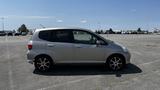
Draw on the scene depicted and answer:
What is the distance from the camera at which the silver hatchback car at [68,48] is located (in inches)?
405

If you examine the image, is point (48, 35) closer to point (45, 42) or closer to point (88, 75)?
point (45, 42)

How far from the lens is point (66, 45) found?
10312mm

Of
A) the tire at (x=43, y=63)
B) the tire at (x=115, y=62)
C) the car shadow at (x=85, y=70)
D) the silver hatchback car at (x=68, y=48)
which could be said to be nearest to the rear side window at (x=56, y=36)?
the silver hatchback car at (x=68, y=48)

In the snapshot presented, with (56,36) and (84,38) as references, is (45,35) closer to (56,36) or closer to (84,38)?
(56,36)

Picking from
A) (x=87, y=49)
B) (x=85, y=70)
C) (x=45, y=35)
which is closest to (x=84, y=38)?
(x=87, y=49)

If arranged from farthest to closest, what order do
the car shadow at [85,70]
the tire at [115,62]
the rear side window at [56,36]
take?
the tire at [115,62]
the rear side window at [56,36]
the car shadow at [85,70]

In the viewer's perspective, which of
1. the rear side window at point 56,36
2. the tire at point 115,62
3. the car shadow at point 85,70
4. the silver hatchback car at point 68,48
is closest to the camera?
the car shadow at point 85,70

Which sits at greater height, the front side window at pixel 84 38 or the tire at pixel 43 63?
the front side window at pixel 84 38

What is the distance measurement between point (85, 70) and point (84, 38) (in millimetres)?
1293

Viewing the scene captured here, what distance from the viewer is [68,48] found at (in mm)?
10320

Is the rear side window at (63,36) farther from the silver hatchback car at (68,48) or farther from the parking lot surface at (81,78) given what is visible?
the parking lot surface at (81,78)

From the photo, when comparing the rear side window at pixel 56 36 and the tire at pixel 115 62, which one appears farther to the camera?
the tire at pixel 115 62

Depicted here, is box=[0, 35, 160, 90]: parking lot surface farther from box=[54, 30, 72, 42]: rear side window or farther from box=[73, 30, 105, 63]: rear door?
box=[54, 30, 72, 42]: rear side window

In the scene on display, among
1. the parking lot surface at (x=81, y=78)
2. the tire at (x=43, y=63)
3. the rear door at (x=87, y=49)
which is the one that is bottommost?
the parking lot surface at (x=81, y=78)
